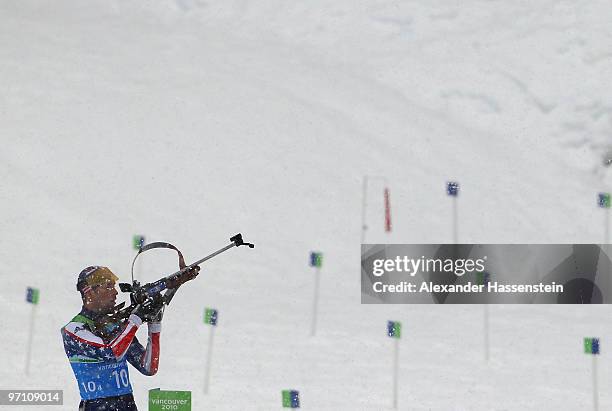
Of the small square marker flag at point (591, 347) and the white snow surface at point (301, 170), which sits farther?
the white snow surface at point (301, 170)

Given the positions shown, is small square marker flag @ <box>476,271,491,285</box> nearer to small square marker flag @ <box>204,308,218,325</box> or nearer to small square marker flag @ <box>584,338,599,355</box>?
small square marker flag @ <box>584,338,599,355</box>

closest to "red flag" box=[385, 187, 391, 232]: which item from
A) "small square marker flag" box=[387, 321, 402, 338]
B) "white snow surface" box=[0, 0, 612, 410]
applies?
"white snow surface" box=[0, 0, 612, 410]

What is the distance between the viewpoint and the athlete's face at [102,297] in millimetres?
3664

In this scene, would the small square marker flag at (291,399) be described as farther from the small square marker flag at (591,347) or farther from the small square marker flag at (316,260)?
the small square marker flag at (316,260)

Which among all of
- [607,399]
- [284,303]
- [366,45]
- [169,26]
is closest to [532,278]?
[284,303]

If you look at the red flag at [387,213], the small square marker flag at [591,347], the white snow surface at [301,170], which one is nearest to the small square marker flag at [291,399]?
the white snow surface at [301,170]

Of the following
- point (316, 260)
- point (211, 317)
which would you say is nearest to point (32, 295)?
point (211, 317)

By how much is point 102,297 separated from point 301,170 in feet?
66.7

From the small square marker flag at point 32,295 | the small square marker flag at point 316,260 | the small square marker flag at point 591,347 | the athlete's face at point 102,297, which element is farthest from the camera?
the small square marker flag at point 316,260

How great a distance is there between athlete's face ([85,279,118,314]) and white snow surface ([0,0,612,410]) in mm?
7566

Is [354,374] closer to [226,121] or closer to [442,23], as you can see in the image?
[226,121]

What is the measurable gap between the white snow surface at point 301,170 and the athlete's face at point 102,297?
298 inches

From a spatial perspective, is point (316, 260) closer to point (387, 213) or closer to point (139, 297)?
point (387, 213)

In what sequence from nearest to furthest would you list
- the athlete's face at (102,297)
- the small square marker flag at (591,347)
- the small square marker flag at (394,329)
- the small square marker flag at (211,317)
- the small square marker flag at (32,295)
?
the athlete's face at (102,297), the small square marker flag at (591,347), the small square marker flag at (211,317), the small square marker flag at (394,329), the small square marker flag at (32,295)
